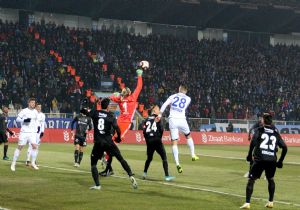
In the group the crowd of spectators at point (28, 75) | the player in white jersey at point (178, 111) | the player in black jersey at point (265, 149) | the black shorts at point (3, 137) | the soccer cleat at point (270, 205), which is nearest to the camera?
the player in black jersey at point (265, 149)

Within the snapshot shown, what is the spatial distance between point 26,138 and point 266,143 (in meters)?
10.9

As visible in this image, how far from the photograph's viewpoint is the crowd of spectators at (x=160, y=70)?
1993 inches

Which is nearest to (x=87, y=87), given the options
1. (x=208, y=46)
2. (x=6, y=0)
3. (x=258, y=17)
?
(x=6, y=0)

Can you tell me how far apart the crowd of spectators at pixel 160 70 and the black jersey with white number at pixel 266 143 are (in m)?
34.1

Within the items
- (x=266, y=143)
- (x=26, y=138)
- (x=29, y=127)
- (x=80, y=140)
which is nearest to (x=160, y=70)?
(x=80, y=140)

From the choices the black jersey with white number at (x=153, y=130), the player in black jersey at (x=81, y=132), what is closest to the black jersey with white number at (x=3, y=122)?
the player in black jersey at (x=81, y=132)

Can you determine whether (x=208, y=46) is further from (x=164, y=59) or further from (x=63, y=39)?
(x=63, y=39)

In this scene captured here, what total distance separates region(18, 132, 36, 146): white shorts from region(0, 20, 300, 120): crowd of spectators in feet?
78.3

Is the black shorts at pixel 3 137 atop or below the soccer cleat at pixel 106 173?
atop

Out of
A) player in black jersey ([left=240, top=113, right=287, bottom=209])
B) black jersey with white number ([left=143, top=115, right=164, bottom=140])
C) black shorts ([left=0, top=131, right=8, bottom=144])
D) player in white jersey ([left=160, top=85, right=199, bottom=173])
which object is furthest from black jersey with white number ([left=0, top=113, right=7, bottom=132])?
player in black jersey ([left=240, top=113, right=287, bottom=209])

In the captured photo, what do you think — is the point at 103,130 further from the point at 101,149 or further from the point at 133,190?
the point at 133,190

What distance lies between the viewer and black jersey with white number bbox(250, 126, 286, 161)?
46.6 feet

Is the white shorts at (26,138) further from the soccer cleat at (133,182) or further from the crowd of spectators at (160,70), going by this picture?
the crowd of spectators at (160,70)

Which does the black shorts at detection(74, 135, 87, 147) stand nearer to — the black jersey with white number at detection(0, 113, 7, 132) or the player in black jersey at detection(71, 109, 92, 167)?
the player in black jersey at detection(71, 109, 92, 167)
